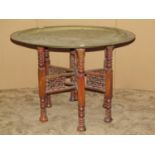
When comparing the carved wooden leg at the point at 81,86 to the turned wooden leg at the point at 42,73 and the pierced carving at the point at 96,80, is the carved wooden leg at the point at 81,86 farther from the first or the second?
the turned wooden leg at the point at 42,73

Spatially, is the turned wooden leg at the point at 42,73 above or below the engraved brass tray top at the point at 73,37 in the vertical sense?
below

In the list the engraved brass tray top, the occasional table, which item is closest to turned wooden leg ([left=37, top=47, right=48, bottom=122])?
the occasional table

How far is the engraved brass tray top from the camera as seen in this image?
7.63 ft

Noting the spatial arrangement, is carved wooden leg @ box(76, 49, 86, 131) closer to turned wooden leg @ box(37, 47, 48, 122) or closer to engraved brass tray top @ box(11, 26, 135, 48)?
engraved brass tray top @ box(11, 26, 135, 48)

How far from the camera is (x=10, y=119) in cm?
278

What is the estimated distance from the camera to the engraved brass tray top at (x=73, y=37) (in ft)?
7.63

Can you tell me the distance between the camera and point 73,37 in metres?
2.58

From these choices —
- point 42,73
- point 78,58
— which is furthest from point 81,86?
point 42,73

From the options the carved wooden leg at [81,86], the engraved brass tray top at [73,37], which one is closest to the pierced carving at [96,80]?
the carved wooden leg at [81,86]

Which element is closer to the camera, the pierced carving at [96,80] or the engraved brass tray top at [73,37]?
the engraved brass tray top at [73,37]

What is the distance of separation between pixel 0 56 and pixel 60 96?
80cm

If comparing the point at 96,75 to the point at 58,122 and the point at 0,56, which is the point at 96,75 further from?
the point at 0,56
